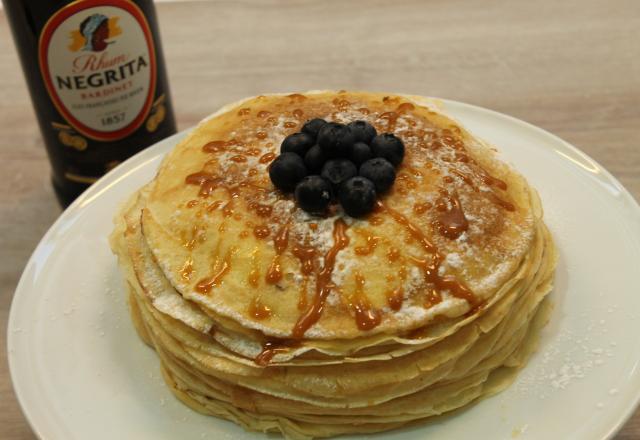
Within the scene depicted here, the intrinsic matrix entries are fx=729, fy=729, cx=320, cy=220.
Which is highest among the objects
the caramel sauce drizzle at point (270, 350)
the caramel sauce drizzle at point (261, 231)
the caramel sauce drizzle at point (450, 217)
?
the caramel sauce drizzle at point (450, 217)

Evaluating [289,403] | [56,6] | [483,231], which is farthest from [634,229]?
[56,6]

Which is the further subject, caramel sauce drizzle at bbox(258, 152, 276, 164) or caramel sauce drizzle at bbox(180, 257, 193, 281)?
caramel sauce drizzle at bbox(258, 152, 276, 164)

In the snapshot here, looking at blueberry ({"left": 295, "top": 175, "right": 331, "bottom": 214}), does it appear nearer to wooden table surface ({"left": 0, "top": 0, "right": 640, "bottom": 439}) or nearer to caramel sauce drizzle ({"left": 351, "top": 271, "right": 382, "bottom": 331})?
caramel sauce drizzle ({"left": 351, "top": 271, "right": 382, "bottom": 331})

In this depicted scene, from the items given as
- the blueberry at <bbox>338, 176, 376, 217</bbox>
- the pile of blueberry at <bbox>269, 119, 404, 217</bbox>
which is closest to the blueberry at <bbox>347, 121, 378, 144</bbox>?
the pile of blueberry at <bbox>269, 119, 404, 217</bbox>

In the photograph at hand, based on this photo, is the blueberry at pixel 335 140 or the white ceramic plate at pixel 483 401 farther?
the blueberry at pixel 335 140

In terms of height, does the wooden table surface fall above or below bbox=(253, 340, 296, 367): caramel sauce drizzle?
below

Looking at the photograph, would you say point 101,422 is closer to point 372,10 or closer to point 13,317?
point 13,317

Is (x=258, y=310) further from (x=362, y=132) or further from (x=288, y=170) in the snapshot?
(x=362, y=132)

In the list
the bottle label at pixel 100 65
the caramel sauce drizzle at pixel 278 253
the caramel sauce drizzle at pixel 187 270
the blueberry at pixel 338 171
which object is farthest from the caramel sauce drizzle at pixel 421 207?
the bottle label at pixel 100 65

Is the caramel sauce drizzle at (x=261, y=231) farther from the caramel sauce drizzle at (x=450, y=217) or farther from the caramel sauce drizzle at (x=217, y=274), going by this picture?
the caramel sauce drizzle at (x=450, y=217)
